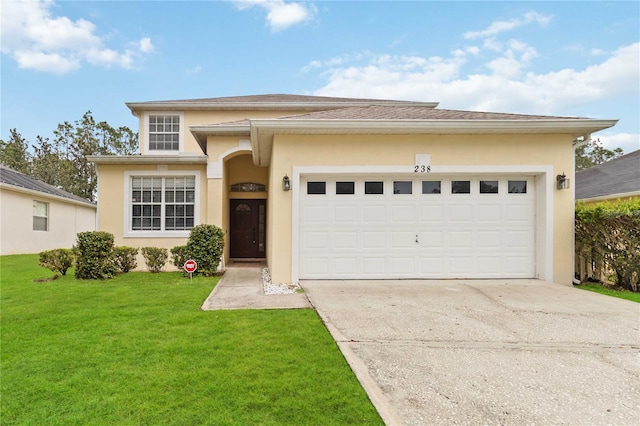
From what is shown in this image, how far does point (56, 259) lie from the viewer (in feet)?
27.7

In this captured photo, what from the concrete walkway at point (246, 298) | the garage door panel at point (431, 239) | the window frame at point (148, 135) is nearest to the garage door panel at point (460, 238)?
the garage door panel at point (431, 239)

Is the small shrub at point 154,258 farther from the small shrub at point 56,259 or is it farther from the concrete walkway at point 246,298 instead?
the concrete walkway at point 246,298

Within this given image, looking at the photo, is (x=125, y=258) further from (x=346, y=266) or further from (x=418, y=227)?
(x=418, y=227)

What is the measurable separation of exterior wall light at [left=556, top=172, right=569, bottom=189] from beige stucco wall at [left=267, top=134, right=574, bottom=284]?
4.7 inches

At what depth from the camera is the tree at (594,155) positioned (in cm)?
3272

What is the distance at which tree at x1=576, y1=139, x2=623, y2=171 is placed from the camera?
32719 millimetres

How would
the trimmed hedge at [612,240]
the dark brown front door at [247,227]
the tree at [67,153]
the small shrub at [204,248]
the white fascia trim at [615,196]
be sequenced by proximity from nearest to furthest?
the trimmed hedge at [612,240], the small shrub at [204,248], the white fascia trim at [615,196], the dark brown front door at [247,227], the tree at [67,153]

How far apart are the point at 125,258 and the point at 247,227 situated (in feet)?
14.9

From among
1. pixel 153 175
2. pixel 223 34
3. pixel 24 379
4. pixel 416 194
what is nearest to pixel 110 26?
pixel 223 34

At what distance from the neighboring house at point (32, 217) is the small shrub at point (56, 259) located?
8.22 meters

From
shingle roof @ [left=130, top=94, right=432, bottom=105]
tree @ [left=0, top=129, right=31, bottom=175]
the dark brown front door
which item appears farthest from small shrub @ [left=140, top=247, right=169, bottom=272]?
tree @ [left=0, top=129, right=31, bottom=175]

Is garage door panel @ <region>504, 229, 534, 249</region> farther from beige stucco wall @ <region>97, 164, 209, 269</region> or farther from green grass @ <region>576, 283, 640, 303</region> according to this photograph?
beige stucco wall @ <region>97, 164, 209, 269</region>

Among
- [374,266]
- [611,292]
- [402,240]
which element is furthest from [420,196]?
[611,292]

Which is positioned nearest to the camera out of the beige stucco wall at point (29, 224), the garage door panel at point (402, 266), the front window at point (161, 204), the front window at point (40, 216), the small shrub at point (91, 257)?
the garage door panel at point (402, 266)
